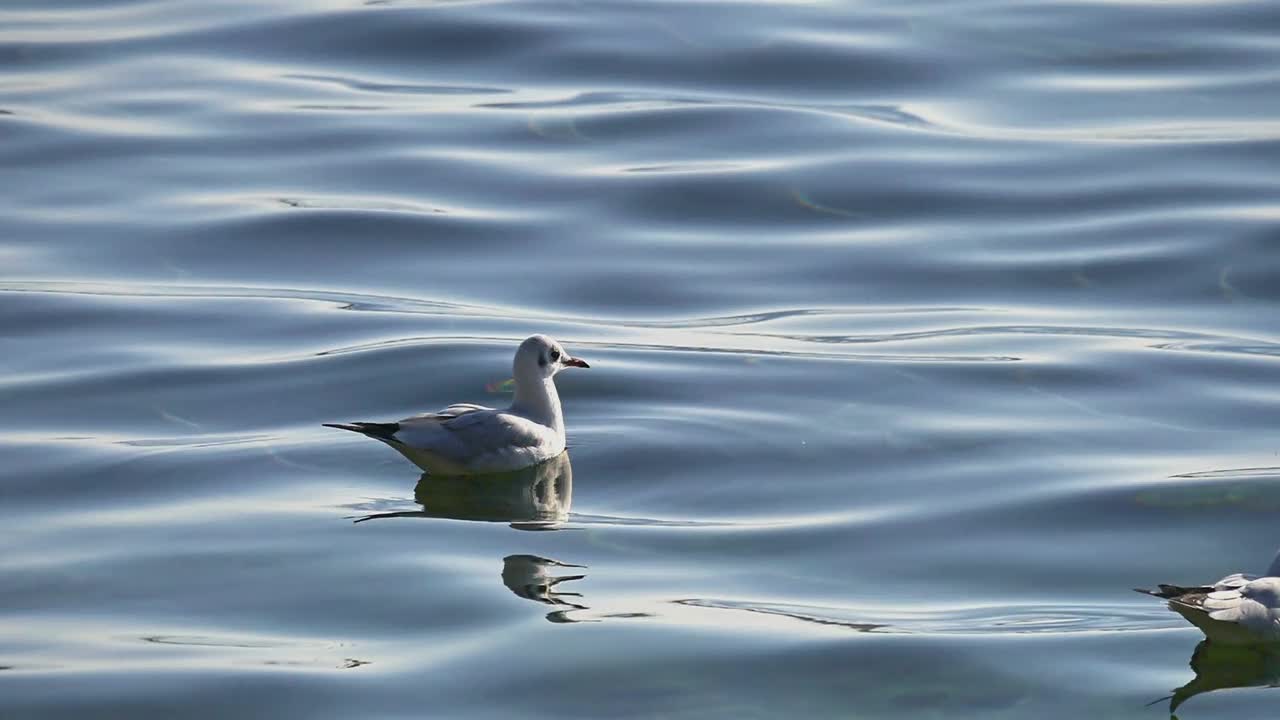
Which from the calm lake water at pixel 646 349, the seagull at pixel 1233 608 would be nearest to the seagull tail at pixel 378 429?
the calm lake water at pixel 646 349

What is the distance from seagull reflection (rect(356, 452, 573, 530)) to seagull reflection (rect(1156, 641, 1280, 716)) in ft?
10.0

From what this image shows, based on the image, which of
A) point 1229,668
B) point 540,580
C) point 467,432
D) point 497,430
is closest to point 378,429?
point 467,432

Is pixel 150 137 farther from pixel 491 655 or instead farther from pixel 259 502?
pixel 491 655

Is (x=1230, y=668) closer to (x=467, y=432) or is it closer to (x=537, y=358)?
(x=467, y=432)

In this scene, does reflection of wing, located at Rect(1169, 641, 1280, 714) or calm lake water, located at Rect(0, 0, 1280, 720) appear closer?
reflection of wing, located at Rect(1169, 641, 1280, 714)

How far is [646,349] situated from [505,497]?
2.45 m

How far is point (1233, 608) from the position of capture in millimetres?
7289

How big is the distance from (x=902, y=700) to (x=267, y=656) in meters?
2.38

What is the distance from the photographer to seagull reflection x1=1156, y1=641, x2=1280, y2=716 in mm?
7363

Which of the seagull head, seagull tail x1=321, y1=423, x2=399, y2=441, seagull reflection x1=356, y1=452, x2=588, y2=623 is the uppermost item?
the seagull head

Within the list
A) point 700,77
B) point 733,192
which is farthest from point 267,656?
point 700,77

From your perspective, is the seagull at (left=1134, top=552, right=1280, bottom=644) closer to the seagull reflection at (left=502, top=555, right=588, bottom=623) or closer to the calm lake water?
the calm lake water

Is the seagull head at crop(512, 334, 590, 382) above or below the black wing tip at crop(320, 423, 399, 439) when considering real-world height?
above

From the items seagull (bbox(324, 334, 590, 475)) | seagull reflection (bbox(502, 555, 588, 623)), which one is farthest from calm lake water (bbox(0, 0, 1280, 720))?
seagull (bbox(324, 334, 590, 475))
